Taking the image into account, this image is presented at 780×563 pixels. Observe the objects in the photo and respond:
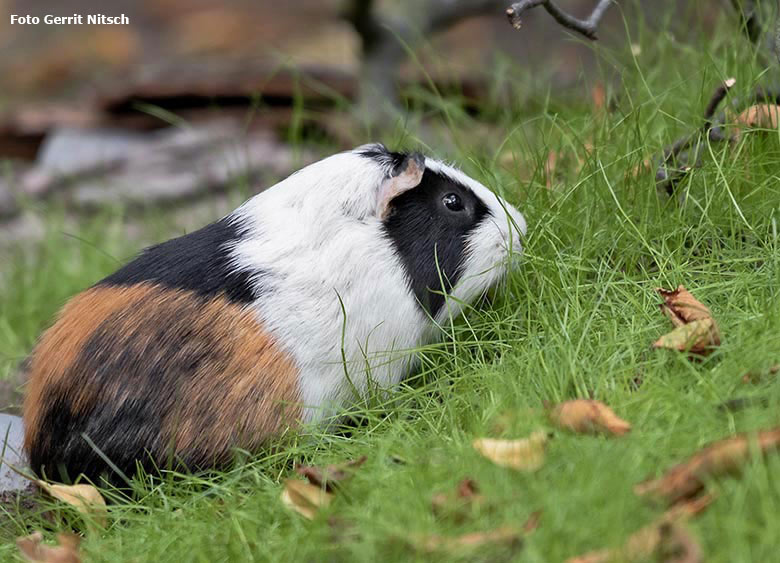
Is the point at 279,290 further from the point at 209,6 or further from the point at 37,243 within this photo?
the point at 209,6

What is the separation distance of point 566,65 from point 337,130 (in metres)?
3.20

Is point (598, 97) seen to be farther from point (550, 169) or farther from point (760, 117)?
point (760, 117)

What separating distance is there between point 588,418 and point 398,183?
1175 millimetres

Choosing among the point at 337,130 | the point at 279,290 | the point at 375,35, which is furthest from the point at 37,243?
the point at 279,290

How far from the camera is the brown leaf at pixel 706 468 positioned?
7.17 feet

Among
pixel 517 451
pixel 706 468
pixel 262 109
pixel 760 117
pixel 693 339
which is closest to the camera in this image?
pixel 706 468

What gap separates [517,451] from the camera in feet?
8.17

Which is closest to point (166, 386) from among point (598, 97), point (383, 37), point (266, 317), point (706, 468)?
point (266, 317)

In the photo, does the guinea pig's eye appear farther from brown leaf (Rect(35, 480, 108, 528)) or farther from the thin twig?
brown leaf (Rect(35, 480, 108, 528))

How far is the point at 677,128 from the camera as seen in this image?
410 cm

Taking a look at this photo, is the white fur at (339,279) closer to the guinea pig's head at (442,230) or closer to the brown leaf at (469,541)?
the guinea pig's head at (442,230)

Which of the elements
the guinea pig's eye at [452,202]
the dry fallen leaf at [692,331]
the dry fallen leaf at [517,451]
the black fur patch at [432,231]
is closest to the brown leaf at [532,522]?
the dry fallen leaf at [517,451]

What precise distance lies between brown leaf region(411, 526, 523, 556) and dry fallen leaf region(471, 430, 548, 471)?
24cm

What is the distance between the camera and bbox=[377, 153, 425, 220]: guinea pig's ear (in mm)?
3436
